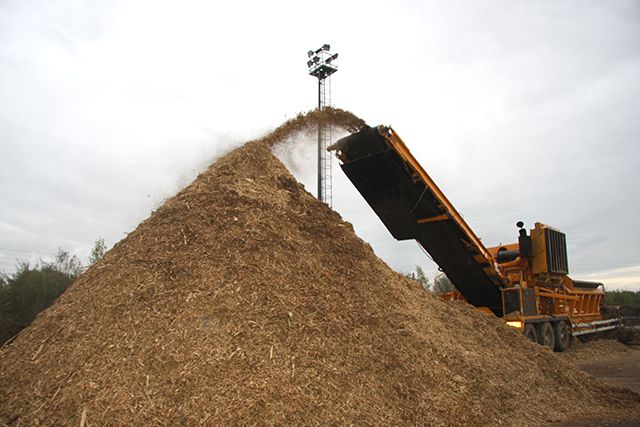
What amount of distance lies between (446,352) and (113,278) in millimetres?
4473

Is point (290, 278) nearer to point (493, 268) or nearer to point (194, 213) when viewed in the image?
point (194, 213)

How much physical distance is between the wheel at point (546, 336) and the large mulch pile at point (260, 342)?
3.66 meters

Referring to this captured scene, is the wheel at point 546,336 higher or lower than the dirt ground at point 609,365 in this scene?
higher

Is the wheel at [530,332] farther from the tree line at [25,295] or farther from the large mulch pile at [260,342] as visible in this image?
the tree line at [25,295]

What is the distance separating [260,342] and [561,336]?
10161mm

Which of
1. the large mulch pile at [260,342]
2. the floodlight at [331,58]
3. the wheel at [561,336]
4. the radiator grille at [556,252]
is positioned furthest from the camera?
the floodlight at [331,58]

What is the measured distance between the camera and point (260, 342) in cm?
472

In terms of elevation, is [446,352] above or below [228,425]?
above

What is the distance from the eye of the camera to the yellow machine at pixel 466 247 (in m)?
8.59

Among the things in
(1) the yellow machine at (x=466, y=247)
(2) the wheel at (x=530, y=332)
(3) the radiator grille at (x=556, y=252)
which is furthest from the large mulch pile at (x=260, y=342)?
(3) the radiator grille at (x=556, y=252)

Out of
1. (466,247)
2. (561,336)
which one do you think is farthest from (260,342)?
(561,336)

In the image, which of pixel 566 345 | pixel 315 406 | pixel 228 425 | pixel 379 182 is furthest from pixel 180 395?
pixel 566 345

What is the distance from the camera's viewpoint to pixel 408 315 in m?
6.45

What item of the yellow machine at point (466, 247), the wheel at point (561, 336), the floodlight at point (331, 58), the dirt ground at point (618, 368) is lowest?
the dirt ground at point (618, 368)
